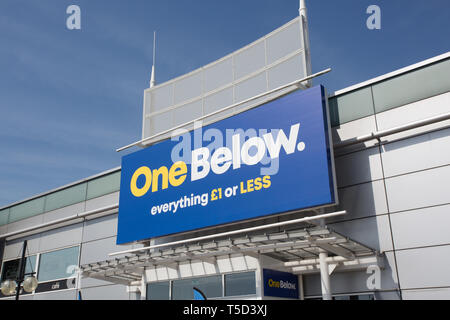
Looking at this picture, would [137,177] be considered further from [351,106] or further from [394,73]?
[394,73]

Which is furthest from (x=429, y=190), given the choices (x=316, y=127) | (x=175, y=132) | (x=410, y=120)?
(x=175, y=132)

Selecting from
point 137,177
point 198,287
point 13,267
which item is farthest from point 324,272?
point 13,267

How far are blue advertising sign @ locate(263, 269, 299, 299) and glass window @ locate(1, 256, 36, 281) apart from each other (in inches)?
629

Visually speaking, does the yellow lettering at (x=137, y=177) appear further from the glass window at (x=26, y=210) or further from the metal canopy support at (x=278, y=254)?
the glass window at (x=26, y=210)

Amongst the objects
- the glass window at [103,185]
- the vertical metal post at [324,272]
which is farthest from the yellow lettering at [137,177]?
the vertical metal post at [324,272]

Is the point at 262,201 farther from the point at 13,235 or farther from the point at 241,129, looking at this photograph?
the point at 13,235

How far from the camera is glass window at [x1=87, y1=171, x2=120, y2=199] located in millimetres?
22737

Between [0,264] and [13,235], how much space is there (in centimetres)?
202

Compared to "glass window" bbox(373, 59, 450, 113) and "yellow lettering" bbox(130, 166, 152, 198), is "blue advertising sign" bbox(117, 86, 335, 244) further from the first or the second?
"glass window" bbox(373, 59, 450, 113)

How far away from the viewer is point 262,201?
50.2ft

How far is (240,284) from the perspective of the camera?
15.3 m

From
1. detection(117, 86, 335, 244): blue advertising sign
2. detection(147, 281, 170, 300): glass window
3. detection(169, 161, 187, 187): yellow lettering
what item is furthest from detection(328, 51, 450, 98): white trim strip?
detection(147, 281, 170, 300): glass window

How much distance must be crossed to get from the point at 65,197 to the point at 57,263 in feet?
11.9
